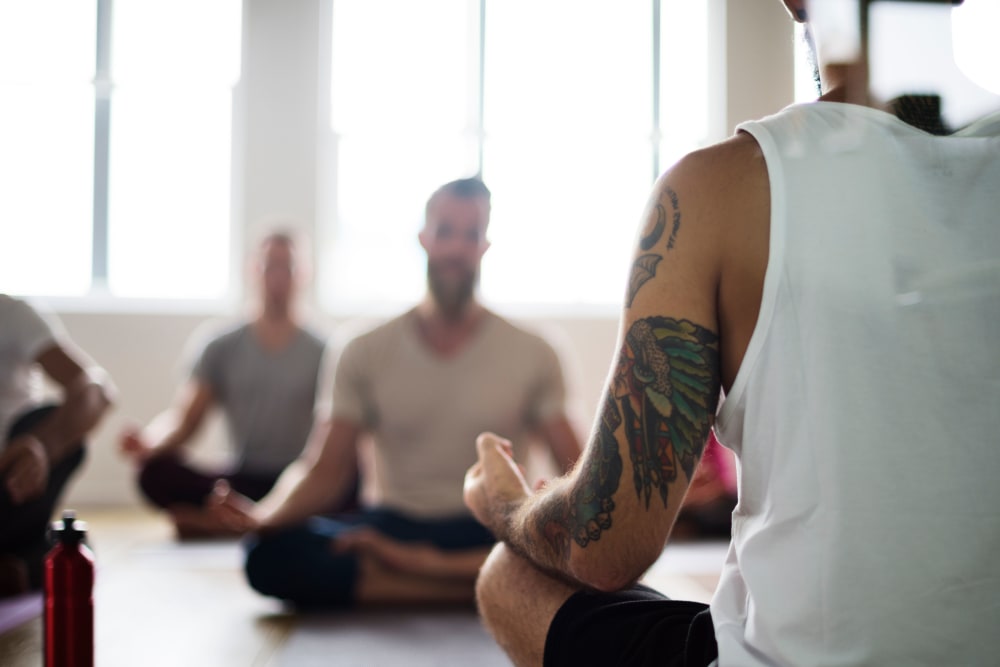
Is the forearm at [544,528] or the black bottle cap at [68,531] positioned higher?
the forearm at [544,528]

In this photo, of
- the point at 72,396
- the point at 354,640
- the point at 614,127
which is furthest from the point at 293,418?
the point at 614,127

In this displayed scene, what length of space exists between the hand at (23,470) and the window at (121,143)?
2.68 m

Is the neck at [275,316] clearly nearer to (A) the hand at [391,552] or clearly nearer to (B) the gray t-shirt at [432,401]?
(B) the gray t-shirt at [432,401]

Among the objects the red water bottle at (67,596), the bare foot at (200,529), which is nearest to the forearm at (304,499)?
the red water bottle at (67,596)

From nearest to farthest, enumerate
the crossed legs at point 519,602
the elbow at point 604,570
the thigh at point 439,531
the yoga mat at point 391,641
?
the elbow at point 604,570 → the crossed legs at point 519,602 → the yoga mat at point 391,641 → the thigh at point 439,531

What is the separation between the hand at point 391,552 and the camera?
87.3 inches

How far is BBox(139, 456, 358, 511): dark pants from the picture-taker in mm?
3453

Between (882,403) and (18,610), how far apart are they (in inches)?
79.9

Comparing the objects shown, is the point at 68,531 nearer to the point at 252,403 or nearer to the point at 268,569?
the point at 268,569

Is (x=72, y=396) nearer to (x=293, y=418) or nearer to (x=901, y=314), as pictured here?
(x=293, y=418)

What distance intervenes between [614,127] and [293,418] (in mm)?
2701

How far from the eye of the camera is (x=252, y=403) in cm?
357

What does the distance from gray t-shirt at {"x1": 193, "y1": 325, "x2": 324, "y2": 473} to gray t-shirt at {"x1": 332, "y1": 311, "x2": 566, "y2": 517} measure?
1210 millimetres

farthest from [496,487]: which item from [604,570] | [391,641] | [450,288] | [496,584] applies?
[450,288]
